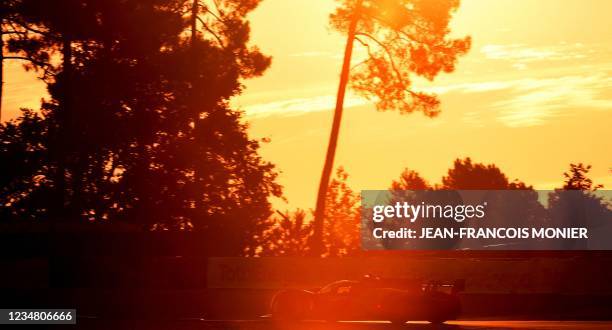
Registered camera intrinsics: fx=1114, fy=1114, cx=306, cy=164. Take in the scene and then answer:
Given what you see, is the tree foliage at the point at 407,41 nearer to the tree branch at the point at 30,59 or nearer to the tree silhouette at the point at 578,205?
the tree branch at the point at 30,59

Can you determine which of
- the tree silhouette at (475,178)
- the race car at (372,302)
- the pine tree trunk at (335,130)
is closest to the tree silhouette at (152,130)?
the pine tree trunk at (335,130)

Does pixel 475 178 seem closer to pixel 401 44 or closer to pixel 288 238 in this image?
pixel 288 238

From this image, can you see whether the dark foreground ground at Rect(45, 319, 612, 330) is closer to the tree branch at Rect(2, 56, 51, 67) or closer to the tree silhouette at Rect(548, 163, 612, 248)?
the tree branch at Rect(2, 56, 51, 67)

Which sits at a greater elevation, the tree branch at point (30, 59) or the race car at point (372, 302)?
the tree branch at point (30, 59)

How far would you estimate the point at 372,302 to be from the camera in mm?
→ 27766

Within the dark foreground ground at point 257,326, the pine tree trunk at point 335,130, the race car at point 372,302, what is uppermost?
the pine tree trunk at point 335,130

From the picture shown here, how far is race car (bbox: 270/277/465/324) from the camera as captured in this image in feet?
90.5

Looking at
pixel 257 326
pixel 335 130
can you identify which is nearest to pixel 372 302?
pixel 257 326

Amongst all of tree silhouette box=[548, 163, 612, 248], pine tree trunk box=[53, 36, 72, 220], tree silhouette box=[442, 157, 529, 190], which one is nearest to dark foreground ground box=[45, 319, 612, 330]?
pine tree trunk box=[53, 36, 72, 220]

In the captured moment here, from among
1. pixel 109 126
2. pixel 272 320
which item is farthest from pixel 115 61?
pixel 272 320

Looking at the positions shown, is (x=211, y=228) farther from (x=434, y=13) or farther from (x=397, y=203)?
(x=397, y=203)

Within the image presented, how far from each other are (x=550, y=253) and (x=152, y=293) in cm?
5043

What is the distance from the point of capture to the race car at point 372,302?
90.5ft

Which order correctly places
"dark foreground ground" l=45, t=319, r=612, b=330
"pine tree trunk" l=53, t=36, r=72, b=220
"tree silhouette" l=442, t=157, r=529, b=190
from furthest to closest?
"tree silhouette" l=442, t=157, r=529, b=190 → "pine tree trunk" l=53, t=36, r=72, b=220 → "dark foreground ground" l=45, t=319, r=612, b=330
